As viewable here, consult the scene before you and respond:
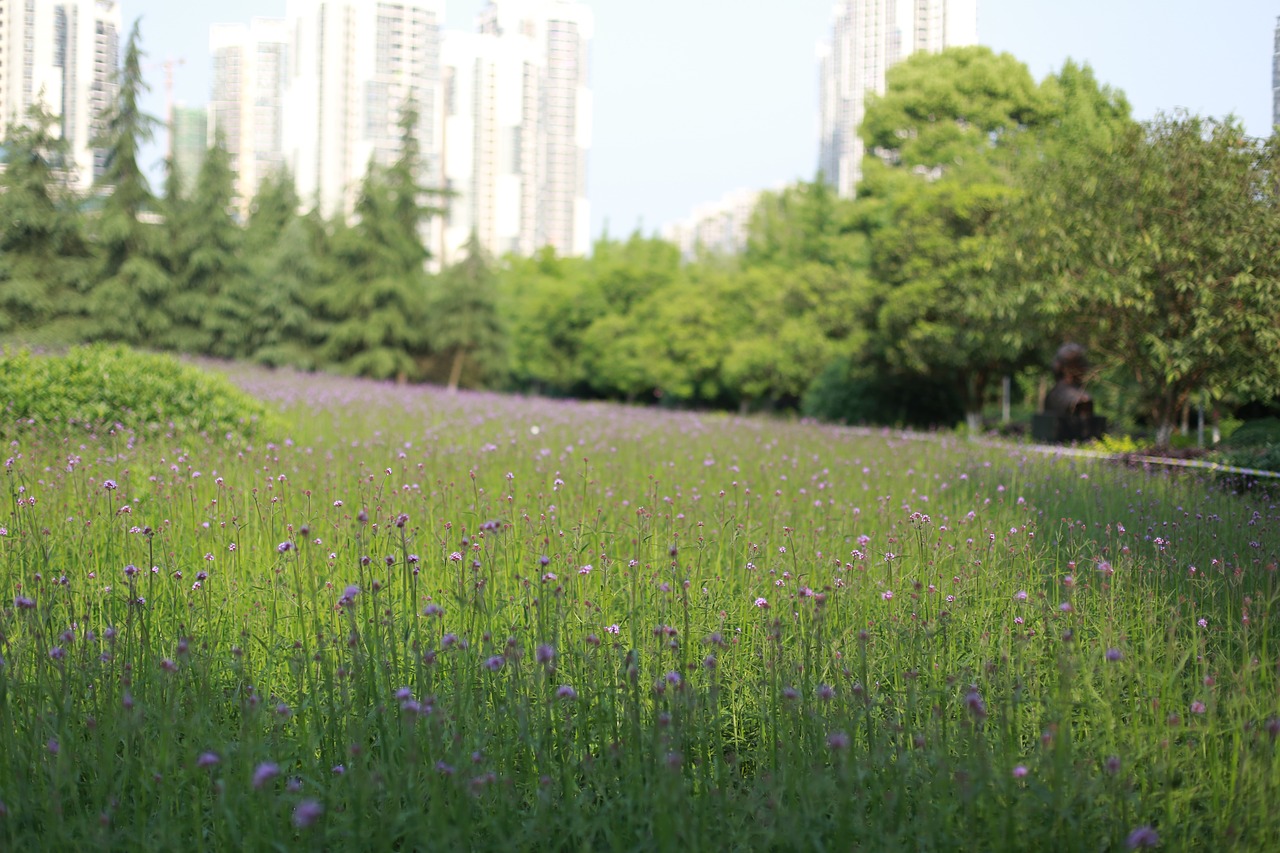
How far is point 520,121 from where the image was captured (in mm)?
128750

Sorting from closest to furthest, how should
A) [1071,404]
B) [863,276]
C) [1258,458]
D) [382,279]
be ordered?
[1258,458] < [1071,404] < [863,276] < [382,279]

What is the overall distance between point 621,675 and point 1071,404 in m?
13.8

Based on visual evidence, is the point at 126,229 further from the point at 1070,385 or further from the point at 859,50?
the point at 859,50

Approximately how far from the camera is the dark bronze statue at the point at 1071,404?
49.2 feet

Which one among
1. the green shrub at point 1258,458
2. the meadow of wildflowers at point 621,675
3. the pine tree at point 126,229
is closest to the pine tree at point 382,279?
the pine tree at point 126,229

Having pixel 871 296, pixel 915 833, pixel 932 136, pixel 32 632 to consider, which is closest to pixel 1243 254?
pixel 871 296

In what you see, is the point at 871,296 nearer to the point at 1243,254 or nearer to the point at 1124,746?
the point at 1243,254

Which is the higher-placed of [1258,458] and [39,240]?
[39,240]

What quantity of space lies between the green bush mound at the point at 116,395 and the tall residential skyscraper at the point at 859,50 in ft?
83.5

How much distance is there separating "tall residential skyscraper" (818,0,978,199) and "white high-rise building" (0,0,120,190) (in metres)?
23.2

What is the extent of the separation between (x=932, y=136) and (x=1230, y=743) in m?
27.6

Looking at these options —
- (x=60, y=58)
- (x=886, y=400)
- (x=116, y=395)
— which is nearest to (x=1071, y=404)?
(x=886, y=400)

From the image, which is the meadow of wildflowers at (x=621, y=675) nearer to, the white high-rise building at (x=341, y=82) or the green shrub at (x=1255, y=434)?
the green shrub at (x=1255, y=434)

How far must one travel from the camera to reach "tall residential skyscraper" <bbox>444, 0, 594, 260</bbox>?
12575 centimetres
